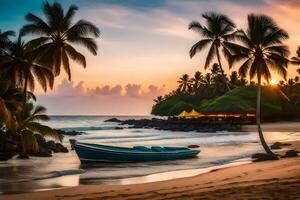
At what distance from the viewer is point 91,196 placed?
12469mm

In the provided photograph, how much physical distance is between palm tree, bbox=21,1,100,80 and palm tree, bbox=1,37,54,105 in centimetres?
134

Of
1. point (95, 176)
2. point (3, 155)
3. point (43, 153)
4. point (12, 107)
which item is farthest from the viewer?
point (43, 153)

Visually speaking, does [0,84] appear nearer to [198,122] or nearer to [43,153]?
Answer: [43,153]

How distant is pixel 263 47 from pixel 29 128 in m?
17.1

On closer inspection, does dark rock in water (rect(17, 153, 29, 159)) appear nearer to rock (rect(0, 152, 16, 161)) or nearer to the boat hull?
rock (rect(0, 152, 16, 161))

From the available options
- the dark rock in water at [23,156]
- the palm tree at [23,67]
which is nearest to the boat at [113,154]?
A: the dark rock in water at [23,156]

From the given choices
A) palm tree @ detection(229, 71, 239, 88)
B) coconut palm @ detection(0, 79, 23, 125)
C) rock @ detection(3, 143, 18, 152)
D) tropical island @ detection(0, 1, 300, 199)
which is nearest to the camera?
tropical island @ detection(0, 1, 300, 199)

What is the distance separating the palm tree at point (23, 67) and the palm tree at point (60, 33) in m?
1.34

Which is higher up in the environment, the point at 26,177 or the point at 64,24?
the point at 64,24

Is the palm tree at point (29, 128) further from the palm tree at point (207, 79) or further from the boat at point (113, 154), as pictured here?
the palm tree at point (207, 79)

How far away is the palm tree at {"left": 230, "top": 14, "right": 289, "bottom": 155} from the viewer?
24.7 m

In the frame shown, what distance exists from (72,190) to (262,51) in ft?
54.3

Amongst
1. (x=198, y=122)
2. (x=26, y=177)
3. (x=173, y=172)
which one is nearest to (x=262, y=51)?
(x=173, y=172)

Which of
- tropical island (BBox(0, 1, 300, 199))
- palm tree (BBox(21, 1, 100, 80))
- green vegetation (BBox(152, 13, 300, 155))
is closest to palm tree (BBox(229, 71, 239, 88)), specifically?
green vegetation (BBox(152, 13, 300, 155))
